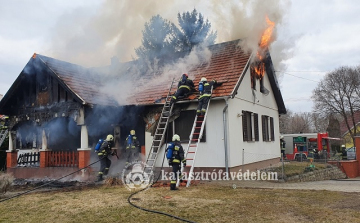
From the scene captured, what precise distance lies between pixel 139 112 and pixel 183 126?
204cm

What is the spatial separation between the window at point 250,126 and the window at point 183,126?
7.69ft

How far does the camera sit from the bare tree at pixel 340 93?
3694 cm

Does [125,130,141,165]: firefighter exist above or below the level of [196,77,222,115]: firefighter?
below

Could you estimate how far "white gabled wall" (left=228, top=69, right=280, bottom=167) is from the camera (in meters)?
12.1

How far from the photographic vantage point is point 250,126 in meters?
14.0

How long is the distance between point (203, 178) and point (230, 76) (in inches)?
158

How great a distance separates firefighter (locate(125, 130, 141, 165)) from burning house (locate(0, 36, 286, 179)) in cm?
39

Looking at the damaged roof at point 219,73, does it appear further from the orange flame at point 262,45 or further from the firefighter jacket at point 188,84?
the orange flame at point 262,45

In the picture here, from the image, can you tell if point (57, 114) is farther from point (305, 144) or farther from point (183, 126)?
point (305, 144)

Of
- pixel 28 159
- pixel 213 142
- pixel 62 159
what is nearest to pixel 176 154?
pixel 213 142

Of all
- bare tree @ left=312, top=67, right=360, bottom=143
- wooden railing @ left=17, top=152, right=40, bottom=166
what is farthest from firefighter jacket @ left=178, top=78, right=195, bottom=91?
bare tree @ left=312, top=67, right=360, bottom=143

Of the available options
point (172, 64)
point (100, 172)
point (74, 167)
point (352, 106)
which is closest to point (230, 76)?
point (172, 64)

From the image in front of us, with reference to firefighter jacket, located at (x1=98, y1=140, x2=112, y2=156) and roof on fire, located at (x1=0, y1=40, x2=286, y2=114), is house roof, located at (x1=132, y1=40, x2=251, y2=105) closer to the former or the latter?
roof on fire, located at (x1=0, y1=40, x2=286, y2=114)

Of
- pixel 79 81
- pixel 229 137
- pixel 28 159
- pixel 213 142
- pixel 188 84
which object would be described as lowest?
pixel 28 159
